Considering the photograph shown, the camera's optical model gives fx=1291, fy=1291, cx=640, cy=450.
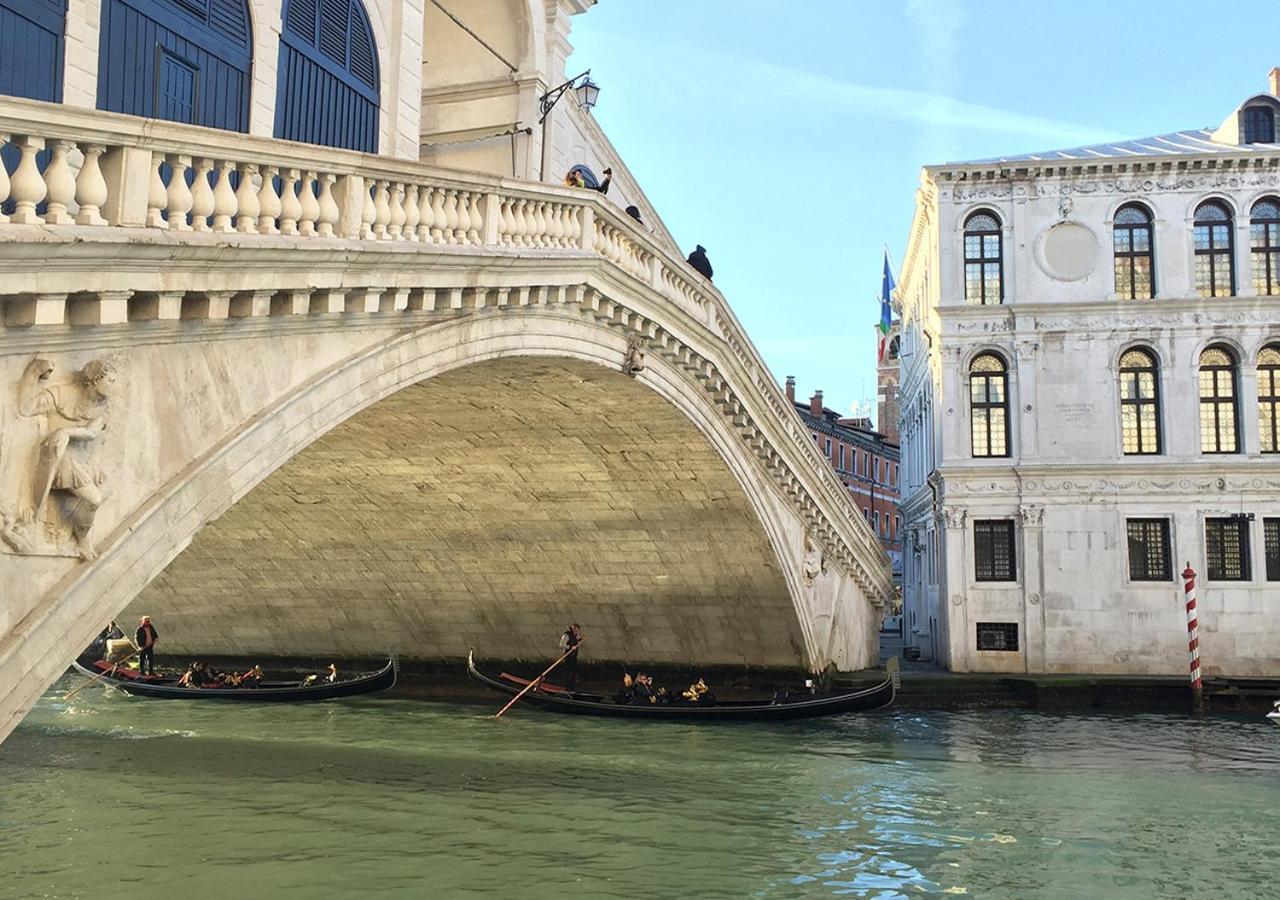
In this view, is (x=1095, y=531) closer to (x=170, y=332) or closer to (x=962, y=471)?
(x=962, y=471)

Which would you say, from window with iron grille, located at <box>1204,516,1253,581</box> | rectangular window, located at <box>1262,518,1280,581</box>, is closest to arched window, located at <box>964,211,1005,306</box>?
window with iron grille, located at <box>1204,516,1253,581</box>

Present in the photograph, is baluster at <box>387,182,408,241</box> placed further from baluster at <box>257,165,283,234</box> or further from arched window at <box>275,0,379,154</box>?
arched window at <box>275,0,379,154</box>

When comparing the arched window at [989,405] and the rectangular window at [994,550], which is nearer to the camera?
the rectangular window at [994,550]

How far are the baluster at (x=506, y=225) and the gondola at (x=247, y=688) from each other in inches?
364

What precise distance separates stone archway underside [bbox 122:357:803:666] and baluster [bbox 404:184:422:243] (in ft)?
10.4

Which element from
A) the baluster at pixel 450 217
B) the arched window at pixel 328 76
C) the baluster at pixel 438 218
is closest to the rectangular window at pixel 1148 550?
the arched window at pixel 328 76

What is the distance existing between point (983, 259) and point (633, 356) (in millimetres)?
9190

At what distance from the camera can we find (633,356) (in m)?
10.6

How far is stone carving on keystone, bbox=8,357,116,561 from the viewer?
4.64 m

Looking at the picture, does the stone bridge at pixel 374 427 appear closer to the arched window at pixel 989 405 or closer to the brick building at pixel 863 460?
the arched window at pixel 989 405

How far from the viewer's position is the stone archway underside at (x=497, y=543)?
40.2ft

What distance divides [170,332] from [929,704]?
12.7 metres

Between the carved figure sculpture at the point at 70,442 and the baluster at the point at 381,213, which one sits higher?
the baluster at the point at 381,213

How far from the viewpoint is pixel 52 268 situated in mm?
4426
